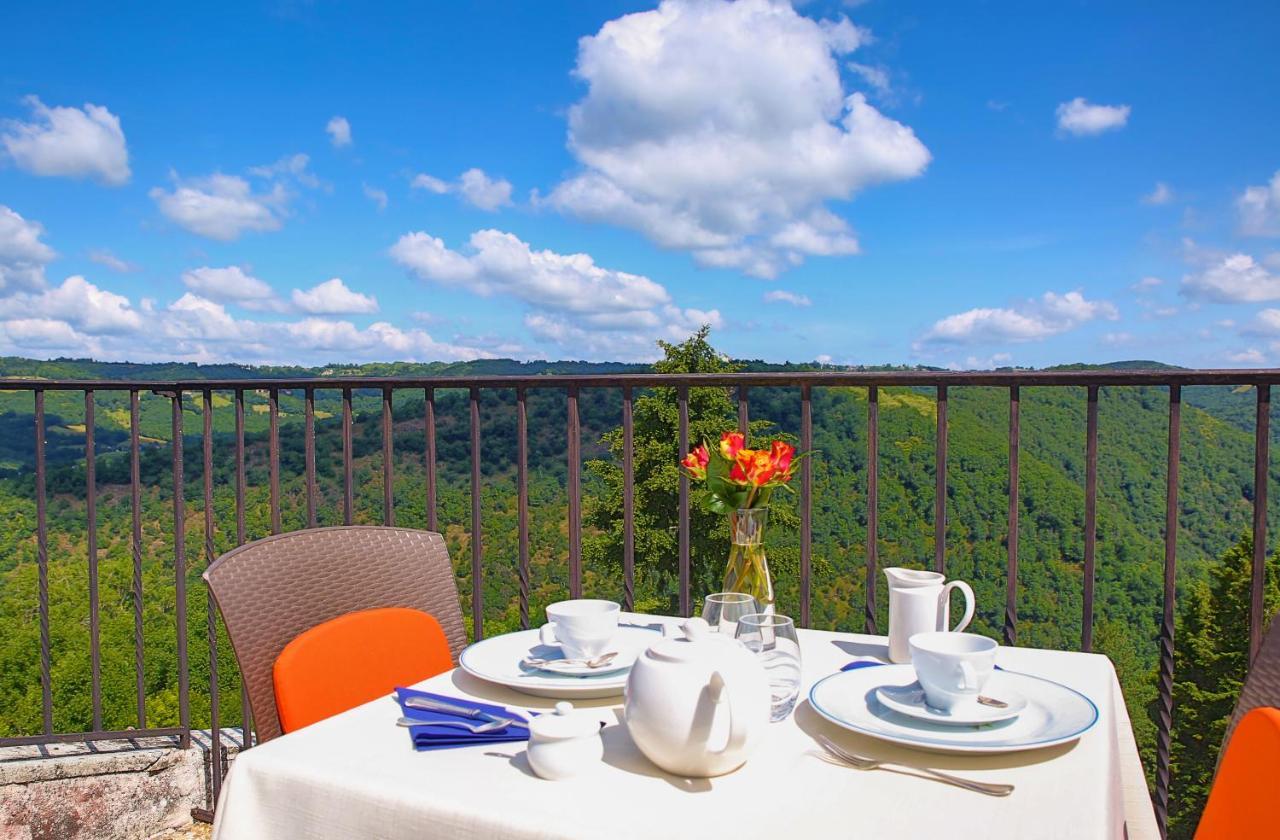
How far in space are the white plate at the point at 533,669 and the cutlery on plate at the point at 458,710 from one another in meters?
0.09

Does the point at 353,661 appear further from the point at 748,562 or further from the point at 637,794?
the point at 637,794

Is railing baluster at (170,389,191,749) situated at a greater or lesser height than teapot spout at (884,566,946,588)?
lesser

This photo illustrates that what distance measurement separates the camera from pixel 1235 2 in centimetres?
4125

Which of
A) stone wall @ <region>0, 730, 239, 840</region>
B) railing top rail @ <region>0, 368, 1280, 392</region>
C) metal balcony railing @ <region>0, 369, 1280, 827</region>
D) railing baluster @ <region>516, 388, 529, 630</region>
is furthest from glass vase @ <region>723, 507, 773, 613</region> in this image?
stone wall @ <region>0, 730, 239, 840</region>

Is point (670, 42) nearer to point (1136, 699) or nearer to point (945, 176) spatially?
point (1136, 699)

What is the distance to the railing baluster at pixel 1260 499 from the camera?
1963 millimetres

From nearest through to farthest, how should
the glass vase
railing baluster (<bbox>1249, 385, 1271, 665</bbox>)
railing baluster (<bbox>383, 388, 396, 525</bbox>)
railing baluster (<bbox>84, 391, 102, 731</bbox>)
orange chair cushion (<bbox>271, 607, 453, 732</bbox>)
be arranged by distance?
1. the glass vase
2. orange chair cushion (<bbox>271, 607, 453, 732</bbox>)
3. railing baluster (<bbox>1249, 385, 1271, 665</bbox>)
4. railing baluster (<bbox>383, 388, 396, 525</bbox>)
5. railing baluster (<bbox>84, 391, 102, 731</bbox>)

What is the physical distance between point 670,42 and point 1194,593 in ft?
62.9

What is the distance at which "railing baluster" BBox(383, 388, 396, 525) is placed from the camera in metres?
2.76

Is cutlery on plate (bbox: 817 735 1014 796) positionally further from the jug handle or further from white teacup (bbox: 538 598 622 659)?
white teacup (bbox: 538 598 622 659)

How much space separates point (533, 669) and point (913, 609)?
1.87 ft

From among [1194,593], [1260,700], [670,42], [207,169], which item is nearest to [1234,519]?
[1194,593]

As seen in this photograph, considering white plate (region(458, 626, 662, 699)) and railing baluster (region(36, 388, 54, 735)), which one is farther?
railing baluster (region(36, 388, 54, 735))

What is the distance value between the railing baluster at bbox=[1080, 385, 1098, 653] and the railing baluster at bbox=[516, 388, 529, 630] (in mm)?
1529
